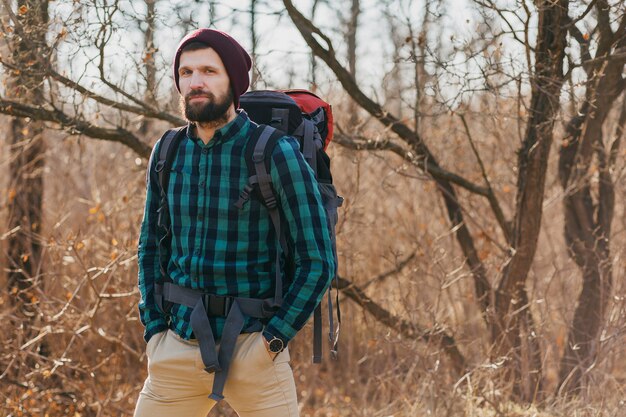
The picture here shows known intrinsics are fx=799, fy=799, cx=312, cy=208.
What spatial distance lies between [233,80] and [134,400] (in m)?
4.23

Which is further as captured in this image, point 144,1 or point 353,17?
point 353,17

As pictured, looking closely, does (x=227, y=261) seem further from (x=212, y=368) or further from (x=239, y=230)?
(x=212, y=368)

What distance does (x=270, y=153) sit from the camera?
2691 millimetres

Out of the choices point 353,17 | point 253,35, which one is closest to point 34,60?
point 253,35

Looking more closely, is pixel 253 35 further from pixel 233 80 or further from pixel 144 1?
pixel 233 80

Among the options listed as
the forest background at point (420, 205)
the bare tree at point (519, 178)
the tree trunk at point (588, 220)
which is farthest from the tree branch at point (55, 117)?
the tree trunk at point (588, 220)

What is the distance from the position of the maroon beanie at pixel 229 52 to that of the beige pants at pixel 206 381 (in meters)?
0.87

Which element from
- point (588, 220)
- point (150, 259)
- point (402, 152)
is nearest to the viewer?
point (150, 259)

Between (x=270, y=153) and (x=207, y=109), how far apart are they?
266mm

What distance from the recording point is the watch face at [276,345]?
2.67 metres

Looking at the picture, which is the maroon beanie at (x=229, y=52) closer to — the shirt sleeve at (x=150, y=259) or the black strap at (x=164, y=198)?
the black strap at (x=164, y=198)

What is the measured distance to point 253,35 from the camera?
588cm

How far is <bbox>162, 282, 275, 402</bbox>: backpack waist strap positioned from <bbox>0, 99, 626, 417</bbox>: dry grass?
243cm

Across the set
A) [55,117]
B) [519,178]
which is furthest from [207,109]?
[519,178]
